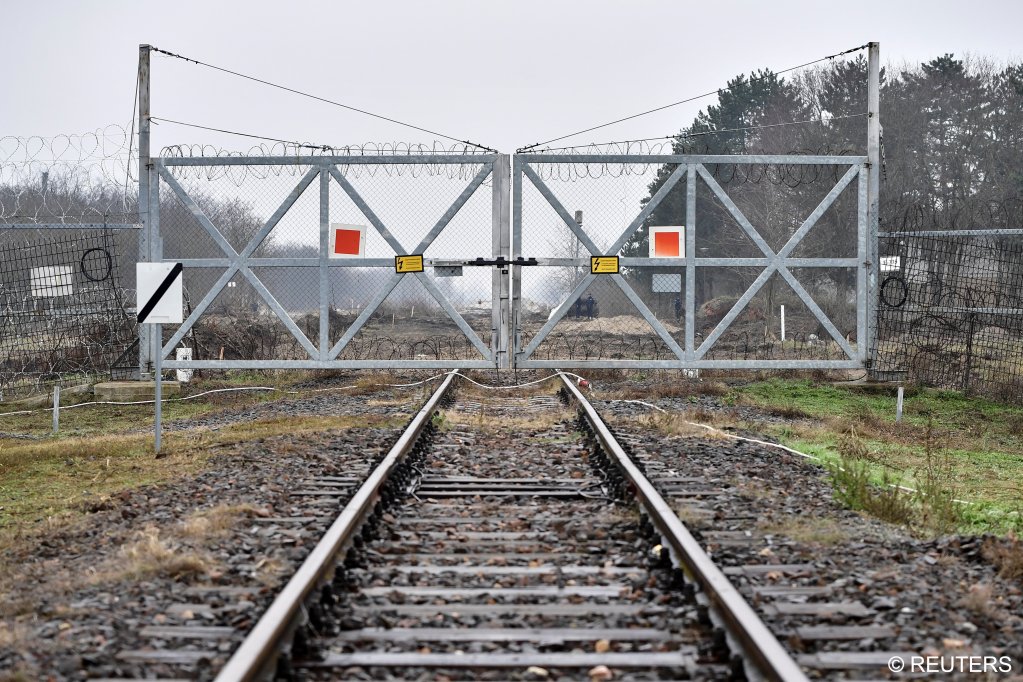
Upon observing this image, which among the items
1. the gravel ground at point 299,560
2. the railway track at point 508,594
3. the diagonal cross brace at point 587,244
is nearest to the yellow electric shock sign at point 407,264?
the diagonal cross brace at point 587,244

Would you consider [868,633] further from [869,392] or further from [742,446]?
[869,392]

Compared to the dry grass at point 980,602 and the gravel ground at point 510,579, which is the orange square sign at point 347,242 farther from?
the dry grass at point 980,602

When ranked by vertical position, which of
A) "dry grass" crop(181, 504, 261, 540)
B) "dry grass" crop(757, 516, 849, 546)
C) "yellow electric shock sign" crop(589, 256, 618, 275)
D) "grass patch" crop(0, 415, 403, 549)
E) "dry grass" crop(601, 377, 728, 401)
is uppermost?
"yellow electric shock sign" crop(589, 256, 618, 275)

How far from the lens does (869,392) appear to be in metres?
16.7

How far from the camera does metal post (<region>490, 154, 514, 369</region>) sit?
14531 millimetres

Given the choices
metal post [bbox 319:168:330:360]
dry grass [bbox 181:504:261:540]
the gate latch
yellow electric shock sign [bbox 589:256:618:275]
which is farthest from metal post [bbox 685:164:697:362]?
dry grass [bbox 181:504:261:540]

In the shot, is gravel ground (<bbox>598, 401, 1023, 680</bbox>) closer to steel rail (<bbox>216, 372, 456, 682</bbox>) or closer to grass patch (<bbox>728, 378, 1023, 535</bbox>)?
grass patch (<bbox>728, 378, 1023, 535</bbox>)

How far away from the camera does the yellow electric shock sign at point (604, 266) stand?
14.2 meters

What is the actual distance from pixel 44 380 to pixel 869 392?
43.0 ft

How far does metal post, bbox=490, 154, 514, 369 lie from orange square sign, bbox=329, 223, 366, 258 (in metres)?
1.75

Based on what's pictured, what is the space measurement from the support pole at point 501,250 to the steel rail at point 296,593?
6224mm

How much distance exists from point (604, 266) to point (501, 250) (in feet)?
4.60

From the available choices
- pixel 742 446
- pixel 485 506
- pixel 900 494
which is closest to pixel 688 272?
pixel 742 446

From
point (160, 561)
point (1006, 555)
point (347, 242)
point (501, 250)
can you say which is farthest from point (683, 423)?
point (160, 561)
